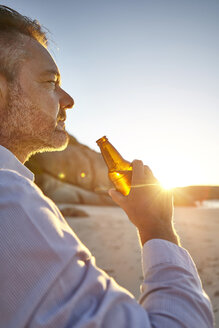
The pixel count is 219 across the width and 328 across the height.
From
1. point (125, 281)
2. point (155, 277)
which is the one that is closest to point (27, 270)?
point (155, 277)

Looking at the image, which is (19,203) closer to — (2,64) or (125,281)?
(2,64)

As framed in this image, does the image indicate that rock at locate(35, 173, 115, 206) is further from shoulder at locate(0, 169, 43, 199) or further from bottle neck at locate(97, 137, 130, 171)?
shoulder at locate(0, 169, 43, 199)

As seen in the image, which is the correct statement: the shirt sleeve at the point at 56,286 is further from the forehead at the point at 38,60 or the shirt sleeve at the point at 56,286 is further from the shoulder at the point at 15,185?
the forehead at the point at 38,60

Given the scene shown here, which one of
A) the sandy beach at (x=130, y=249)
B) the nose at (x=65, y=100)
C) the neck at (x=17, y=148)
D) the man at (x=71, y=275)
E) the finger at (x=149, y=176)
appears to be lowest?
the sandy beach at (x=130, y=249)

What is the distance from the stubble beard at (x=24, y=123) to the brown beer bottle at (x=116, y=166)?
0.50 m

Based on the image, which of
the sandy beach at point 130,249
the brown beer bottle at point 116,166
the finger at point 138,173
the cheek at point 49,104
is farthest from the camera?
the sandy beach at point 130,249

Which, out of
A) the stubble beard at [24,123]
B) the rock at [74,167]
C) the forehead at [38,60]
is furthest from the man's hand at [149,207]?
the rock at [74,167]

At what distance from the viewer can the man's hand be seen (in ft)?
3.27

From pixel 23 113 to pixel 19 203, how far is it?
0.84m

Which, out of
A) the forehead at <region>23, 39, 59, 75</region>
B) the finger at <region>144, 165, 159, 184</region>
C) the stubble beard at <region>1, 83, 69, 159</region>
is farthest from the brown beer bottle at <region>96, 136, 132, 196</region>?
the forehead at <region>23, 39, 59, 75</region>

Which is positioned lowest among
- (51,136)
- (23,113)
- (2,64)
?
(51,136)

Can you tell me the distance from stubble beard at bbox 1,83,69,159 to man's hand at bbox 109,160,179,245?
2.01ft

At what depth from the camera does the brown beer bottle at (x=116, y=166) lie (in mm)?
1534

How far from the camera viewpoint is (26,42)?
157 cm
